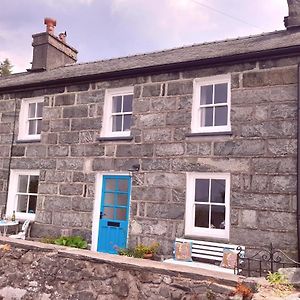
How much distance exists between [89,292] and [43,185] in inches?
232

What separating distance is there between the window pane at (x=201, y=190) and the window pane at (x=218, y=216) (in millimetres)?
289

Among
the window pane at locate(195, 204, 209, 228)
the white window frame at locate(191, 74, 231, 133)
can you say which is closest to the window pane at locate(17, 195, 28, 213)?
the window pane at locate(195, 204, 209, 228)

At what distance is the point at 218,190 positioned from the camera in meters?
8.12

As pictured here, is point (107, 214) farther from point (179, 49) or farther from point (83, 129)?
point (179, 49)

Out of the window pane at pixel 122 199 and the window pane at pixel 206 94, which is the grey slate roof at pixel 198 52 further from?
the window pane at pixel 122 199

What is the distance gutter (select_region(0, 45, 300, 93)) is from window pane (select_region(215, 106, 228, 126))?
101 cm

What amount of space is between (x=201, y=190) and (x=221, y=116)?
1.77 meters

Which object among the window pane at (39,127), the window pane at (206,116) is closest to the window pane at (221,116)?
the window pane at (206,116)

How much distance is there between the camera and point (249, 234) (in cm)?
746

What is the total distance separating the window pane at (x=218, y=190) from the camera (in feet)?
26.4

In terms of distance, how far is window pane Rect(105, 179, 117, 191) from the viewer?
9359mm

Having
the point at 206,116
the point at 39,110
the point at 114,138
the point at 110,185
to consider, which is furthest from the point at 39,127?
the point at 206,116

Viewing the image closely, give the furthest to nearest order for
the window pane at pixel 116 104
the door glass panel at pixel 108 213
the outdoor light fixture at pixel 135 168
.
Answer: the window pane at pixel 116 104 → the door glass panel at pixel 108 213 → the outdoor light fixture at pixel 135 168

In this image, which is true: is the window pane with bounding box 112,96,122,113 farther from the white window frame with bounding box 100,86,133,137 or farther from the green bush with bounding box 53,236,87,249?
the green bush with bounding box 53,236,87,249
